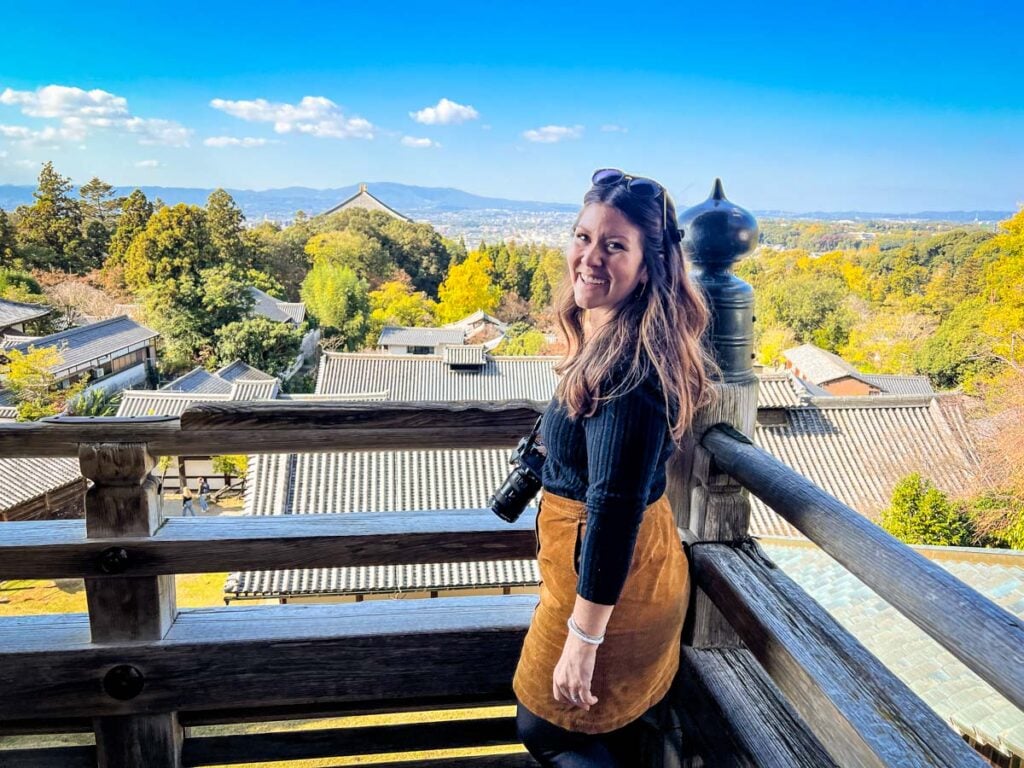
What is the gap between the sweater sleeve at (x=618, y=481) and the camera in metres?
0.89

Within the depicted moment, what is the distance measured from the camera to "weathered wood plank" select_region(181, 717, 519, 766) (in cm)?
146

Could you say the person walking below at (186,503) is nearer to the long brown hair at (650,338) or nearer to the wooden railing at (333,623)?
the wooden railing at (333,623)

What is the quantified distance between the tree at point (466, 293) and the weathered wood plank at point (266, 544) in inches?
1352

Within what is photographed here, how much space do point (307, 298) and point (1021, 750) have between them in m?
30.0

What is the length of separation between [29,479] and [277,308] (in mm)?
17066

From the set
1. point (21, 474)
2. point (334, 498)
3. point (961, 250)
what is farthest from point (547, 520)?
point (961, 250)

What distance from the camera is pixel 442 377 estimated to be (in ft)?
57.8

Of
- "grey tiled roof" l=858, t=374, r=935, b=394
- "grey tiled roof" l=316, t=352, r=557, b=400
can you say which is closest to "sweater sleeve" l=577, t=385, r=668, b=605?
"grey tiled roof" l=316, t=352, r=557, b=400

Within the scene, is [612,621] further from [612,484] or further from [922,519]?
[922,519]

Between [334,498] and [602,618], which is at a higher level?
[602,618]

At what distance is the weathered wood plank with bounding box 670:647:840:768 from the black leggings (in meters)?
0.17

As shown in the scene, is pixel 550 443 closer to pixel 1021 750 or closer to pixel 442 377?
pixel 1021 750

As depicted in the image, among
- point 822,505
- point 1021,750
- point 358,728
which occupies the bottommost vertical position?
point 1021,750

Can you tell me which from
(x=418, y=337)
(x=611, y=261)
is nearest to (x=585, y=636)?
(x=611, y=261)
